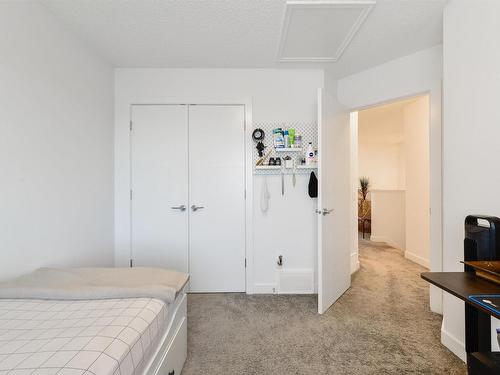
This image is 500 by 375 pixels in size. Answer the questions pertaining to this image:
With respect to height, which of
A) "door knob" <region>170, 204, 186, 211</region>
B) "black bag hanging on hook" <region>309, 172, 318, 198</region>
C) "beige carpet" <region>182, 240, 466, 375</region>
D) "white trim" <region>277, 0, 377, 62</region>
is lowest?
"beige carpet" <region>182, 240, 466, 375</region>

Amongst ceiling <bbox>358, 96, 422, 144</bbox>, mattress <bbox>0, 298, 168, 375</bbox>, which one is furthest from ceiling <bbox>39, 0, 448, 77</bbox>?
mattress <bbox>0, 298, 168, 375</bbox>

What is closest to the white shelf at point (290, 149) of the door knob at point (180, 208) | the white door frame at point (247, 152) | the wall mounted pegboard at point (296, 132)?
the wall mounted pegboard at point (296, 132)

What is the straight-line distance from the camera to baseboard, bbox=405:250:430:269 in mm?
3357

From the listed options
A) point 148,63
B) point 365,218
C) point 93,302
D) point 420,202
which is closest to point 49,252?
point 93,302

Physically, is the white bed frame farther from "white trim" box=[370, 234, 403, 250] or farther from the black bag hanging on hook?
"white trim" box=[370, 234, 403, 250]

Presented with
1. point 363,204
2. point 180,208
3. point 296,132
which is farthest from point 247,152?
point 363,204

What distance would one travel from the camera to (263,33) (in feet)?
6.39

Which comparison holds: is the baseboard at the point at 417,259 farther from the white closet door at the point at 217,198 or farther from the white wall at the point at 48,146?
→ the white wall at the point at 48,146

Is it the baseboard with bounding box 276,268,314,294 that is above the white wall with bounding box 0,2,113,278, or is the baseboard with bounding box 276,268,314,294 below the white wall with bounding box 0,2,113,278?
below

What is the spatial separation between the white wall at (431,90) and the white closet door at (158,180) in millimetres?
2137

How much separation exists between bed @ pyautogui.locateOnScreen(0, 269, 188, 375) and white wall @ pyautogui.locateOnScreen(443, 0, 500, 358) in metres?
1.88

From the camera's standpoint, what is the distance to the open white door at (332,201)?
2.14 meters

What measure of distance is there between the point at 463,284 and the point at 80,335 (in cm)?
163

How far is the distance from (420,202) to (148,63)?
4036 millimetres
